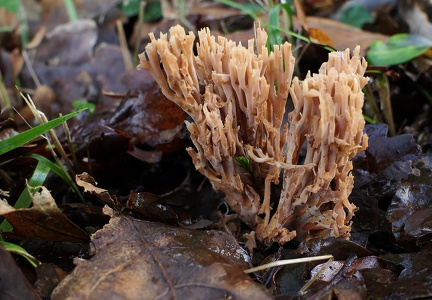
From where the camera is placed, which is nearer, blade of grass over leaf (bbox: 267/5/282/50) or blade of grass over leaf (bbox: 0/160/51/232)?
blade of grass over leaf (bbox: 0/160/51/232)

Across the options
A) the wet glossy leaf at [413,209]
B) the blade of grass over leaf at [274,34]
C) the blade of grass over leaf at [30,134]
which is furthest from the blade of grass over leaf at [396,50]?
the blade of grass over leaf at [30,134]

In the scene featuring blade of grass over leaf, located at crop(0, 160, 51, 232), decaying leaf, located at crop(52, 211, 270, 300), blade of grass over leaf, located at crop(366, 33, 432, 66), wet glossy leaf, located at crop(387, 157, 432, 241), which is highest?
blade of grass over leaf, located at crop(366, 33, 432, 66)

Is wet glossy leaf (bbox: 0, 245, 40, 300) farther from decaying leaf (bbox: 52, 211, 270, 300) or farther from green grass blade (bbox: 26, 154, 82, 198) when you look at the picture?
green grass blade (bbox: 26, 154, 82, 198)

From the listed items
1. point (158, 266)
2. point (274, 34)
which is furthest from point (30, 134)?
point (274, 34)

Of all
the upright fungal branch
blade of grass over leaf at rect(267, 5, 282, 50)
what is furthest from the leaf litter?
blade of grass over leaf at rect(267, 5, 282, 50)

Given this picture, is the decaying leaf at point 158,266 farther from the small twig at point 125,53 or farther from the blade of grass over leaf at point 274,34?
the small twig at point 125,53

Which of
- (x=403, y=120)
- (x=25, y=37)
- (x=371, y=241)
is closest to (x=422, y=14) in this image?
(x=403, y=120)
